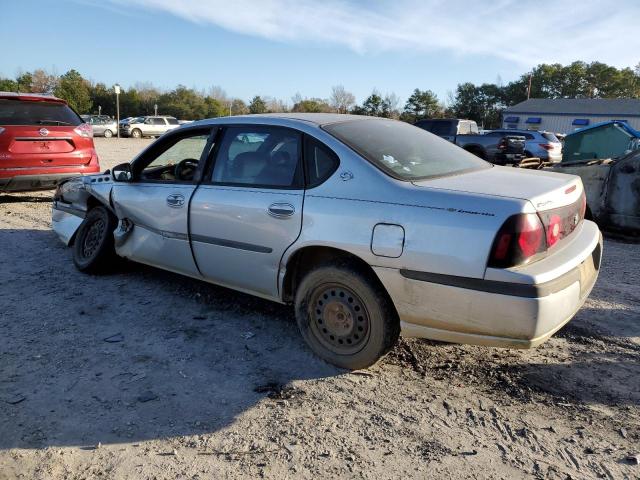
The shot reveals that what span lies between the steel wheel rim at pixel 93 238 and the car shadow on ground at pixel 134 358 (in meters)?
0.26

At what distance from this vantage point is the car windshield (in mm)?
3209

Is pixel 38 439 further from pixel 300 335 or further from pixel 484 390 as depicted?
pixel 484 390

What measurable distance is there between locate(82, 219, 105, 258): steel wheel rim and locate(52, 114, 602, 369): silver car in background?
0.65m

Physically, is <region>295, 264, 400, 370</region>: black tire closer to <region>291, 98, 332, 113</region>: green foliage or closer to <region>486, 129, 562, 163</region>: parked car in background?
<region>486, 129, 562, 163</region>: parked car in background

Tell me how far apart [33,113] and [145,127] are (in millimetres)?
32844

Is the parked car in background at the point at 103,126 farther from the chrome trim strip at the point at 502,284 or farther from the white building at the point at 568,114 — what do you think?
the white building at the point at 568,114

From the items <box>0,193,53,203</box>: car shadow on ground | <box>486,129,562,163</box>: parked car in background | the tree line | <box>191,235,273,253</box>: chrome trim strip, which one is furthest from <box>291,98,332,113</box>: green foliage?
<box>191,235,273,253</box>: chrome trim strip

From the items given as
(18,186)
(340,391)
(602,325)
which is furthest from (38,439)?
(18,186)

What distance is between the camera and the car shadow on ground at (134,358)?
2.73m

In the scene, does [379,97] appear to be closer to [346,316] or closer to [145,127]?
[145,127]

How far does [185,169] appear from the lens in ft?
14.3

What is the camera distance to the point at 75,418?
9.00 ft

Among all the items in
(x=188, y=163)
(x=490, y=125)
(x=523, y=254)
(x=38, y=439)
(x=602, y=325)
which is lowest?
(x=38, y=439)

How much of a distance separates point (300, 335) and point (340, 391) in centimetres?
82
